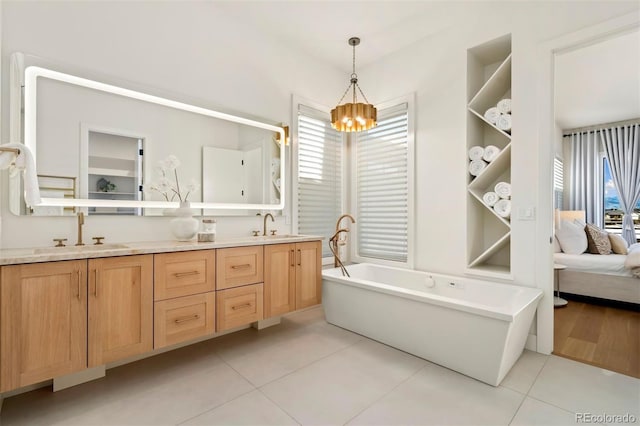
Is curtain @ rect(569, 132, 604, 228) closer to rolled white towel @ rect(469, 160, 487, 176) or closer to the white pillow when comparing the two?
the white pillow

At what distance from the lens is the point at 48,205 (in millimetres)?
1979

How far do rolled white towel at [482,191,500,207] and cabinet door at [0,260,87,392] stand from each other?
3.20 m

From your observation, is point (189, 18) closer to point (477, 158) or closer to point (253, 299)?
point (253, 299)

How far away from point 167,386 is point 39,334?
79cm

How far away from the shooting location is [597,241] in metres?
4.22

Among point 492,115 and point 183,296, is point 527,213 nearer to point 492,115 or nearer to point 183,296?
point 492,115

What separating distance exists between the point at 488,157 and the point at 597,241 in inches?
109

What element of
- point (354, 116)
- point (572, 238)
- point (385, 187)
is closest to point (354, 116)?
point (354, 116)

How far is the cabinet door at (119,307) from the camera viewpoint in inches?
68.3

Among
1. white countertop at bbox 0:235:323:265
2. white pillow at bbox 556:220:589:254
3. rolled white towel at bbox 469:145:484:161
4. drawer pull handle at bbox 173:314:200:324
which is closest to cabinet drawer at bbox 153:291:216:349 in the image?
drawer pull handle at bbox 173:314:200:324

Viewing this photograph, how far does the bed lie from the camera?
3.52 meters

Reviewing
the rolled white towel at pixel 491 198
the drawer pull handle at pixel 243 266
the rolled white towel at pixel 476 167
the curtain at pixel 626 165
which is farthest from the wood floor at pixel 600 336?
the curtain at pixel 626 165

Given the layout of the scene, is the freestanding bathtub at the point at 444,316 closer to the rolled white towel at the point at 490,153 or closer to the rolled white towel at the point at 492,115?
the rolled white towel at the point at 490,153

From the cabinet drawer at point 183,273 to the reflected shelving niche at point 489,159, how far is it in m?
2.45
